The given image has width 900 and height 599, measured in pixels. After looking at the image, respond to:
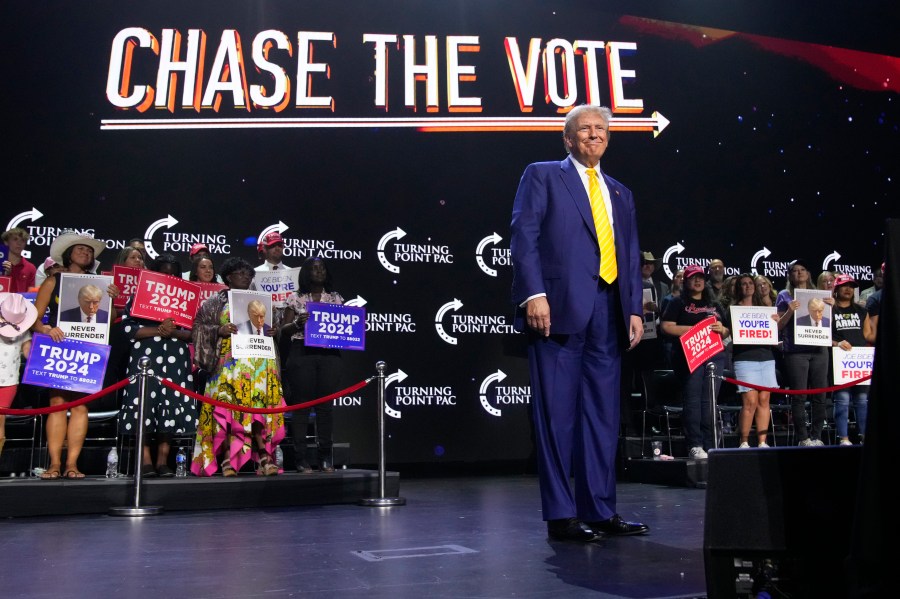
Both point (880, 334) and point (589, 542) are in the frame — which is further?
point (589, 542)

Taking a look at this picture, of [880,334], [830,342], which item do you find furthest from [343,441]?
[880,334]

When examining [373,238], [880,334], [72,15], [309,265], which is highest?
[72,15]

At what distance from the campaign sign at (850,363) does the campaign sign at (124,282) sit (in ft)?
21.1

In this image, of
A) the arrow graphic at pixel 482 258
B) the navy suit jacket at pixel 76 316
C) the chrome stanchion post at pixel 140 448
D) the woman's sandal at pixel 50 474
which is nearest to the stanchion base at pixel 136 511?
the chrome stanchion post at pixel 140 448

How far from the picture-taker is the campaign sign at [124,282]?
6.37 meters

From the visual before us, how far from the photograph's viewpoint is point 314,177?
28.3ft

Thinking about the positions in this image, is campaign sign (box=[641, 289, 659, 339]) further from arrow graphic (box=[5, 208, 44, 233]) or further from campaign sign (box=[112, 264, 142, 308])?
arrow graphic (box=[5, 208, 44, 233])

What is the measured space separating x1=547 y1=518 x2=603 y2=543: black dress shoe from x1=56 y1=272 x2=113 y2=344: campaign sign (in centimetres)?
371

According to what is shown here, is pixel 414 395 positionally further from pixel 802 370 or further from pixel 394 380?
pixel 802 370

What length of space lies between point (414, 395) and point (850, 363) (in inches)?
169

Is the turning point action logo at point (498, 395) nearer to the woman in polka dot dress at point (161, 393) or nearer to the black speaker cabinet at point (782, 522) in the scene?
the woman in polka dot dress at point (161, 393)

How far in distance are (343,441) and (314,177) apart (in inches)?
108

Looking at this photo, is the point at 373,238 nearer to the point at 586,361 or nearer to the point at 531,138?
the point at 531,138

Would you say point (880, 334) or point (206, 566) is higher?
point (880, 334)
